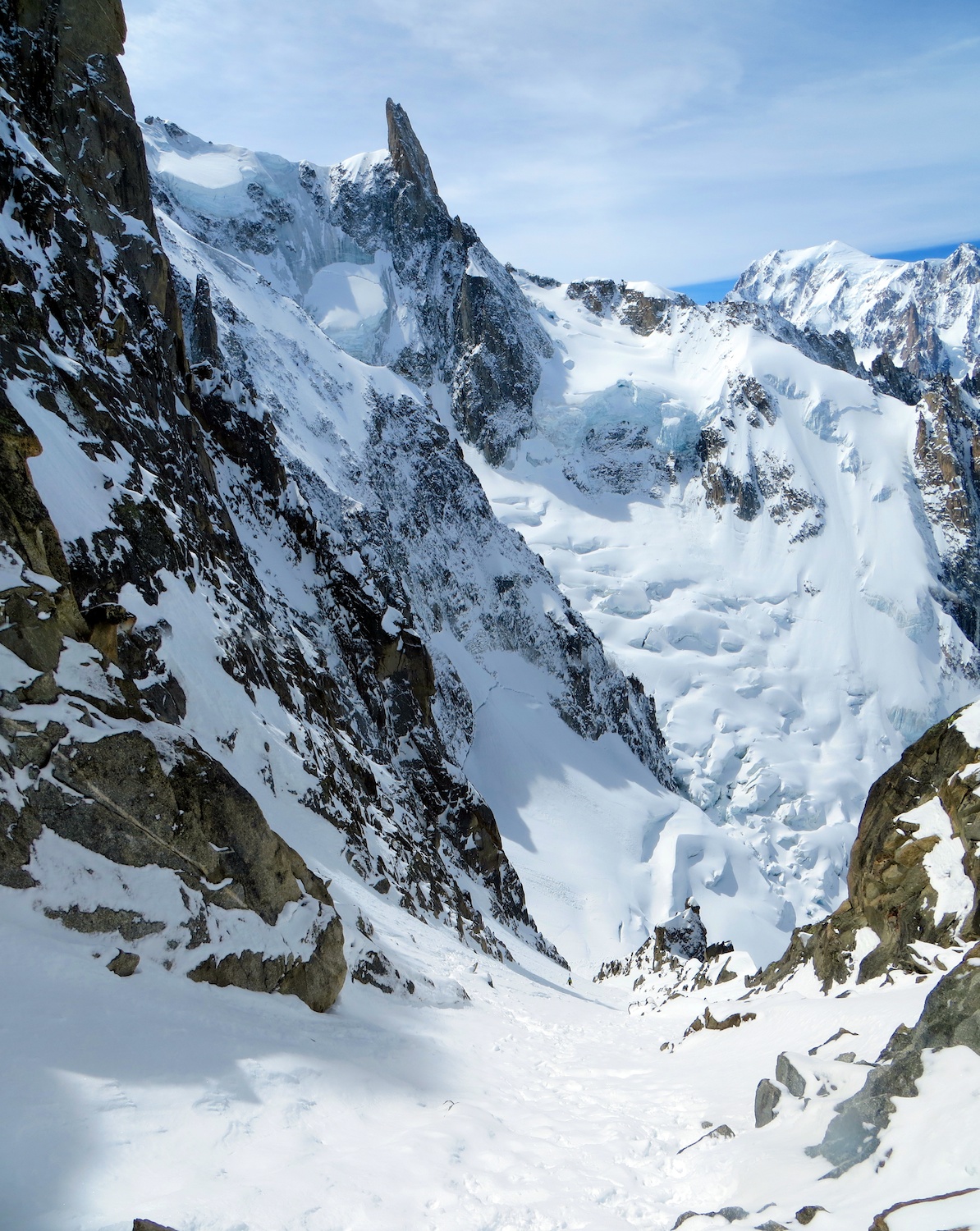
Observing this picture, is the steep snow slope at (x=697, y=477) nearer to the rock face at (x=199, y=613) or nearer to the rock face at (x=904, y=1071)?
the rock face at (x=199, y=613)

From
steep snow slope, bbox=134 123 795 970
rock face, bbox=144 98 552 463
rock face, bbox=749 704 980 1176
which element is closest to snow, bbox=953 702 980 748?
rock face, bbox=749 704 980 1176

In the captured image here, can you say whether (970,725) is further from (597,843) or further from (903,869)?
(597,843)

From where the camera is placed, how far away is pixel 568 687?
7525cm

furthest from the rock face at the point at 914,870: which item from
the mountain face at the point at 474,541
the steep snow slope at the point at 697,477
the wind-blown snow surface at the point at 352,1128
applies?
the steep snow slope at the point at 697,477

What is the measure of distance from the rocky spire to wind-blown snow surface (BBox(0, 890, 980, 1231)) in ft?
456

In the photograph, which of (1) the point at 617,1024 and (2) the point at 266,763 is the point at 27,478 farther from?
(1) the point at 617,1024

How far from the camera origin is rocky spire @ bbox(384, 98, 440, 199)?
126250 millimetres

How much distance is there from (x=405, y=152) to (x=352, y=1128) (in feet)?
476

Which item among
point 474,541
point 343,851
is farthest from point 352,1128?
point 474,541

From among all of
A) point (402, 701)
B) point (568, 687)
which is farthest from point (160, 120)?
point (402, 701)

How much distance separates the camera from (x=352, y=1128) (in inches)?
261

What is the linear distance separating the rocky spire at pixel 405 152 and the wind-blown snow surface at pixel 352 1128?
5472 inches

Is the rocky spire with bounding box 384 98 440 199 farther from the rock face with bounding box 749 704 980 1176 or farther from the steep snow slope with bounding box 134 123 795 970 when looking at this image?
the rock face with bounding box 749 704 980 1176

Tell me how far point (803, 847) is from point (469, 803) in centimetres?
5533
